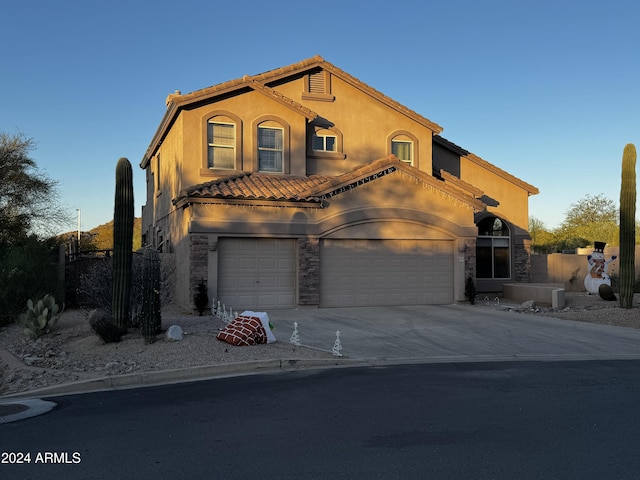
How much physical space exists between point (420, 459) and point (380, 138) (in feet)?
60.4

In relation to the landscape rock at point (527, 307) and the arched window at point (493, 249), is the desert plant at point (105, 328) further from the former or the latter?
the arched window at point (493, 249)

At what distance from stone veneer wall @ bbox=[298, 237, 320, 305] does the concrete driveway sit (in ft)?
1.30

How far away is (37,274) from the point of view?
1664 centimetres

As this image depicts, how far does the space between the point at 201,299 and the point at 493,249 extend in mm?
13326

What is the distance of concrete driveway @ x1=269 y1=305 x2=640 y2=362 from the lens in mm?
11469

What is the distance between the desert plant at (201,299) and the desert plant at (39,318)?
434cm

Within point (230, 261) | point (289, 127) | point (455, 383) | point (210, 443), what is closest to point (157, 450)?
point (210, 443)

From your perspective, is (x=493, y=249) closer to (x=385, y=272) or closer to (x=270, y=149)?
(x=385, y=272)

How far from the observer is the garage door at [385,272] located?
62.7 feet

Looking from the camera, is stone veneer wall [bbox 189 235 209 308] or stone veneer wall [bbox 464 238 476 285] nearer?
stone veneer wall [bbox 189 235 209 308]

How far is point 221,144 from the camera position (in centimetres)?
1981

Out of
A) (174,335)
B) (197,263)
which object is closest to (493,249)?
(197,263)

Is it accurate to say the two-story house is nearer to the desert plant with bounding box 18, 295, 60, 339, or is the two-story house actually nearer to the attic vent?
the attic vent

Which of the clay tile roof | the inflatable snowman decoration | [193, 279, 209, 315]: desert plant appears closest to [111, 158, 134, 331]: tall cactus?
[193, 279, 209, 315]: desert plant
